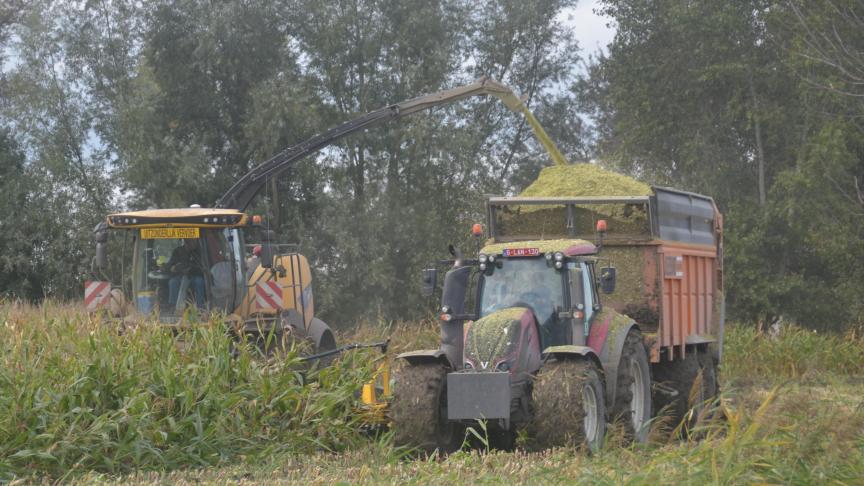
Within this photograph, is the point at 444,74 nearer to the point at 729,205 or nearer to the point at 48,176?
the point at 729,205

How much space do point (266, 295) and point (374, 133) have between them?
60.1 feet

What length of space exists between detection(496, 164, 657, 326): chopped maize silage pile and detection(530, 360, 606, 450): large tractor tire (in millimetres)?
3090

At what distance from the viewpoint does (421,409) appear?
33.3ft

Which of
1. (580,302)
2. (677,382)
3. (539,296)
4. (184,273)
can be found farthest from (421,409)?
(184,273)

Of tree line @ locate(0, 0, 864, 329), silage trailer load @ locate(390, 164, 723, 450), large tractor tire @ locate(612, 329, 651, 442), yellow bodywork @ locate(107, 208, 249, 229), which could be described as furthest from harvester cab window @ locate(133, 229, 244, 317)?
tree line @ locate(0, 0, 864, 329)

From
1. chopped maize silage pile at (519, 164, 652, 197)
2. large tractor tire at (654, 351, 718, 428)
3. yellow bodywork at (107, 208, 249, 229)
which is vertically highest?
chopped maize silage pile at (519, 164, 652, 197)

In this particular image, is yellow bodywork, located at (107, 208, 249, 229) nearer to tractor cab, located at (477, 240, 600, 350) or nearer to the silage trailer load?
the silage trailer load

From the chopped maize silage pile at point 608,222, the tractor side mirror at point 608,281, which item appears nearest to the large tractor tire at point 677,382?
the chopped maize silage pile at point 608,222

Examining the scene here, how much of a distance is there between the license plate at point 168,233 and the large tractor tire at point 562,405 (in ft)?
19.5

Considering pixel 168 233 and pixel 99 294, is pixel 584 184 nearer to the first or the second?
pixel 168 233

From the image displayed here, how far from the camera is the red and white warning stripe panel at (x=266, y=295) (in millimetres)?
15227

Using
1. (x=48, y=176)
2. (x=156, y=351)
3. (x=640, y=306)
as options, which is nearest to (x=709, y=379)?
(x=640, y=306)

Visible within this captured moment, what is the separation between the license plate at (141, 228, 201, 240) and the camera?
48.0 feet

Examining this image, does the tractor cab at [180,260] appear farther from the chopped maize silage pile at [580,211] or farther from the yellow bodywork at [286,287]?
the chopped maize silage pile at [580,211]
